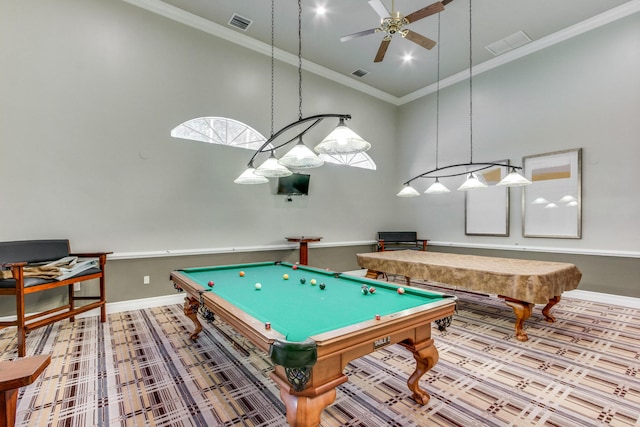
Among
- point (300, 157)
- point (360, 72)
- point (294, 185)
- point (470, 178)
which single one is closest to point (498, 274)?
point (470, 178)

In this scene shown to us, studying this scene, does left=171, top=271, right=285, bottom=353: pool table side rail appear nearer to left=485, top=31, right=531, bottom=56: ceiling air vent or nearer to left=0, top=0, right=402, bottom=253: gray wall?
left=0, top=0, right=402, bottom=253: gray wall

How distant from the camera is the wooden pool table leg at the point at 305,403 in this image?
1322 millimetres

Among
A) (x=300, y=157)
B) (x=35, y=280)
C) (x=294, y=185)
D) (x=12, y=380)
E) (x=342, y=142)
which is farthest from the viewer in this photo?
(x=294, y=185)

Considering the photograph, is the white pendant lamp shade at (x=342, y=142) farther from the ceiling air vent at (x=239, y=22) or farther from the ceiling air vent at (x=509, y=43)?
the ceiling air vent at (x=509, y=43)

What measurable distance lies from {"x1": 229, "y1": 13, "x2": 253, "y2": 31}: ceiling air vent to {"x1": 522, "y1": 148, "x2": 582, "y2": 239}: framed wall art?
5.02 m

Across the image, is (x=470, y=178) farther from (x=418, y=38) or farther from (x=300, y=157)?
(x=300, y=157)

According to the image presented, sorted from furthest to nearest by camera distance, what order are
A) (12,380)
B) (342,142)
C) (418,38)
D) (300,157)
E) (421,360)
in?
(418,38), (300,157), (342,142), (421,360), (12,380)

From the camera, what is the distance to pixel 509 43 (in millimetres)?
5004

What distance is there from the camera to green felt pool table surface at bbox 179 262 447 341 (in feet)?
5.39

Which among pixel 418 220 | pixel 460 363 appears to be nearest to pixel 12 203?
pixel 460 363

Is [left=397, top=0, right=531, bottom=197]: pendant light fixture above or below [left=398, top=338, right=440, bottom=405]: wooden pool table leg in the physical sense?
above

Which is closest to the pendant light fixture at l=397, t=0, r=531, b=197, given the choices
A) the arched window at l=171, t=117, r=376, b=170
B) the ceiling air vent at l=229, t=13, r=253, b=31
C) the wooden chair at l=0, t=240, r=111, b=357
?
the arched window at l=171, t=117, r=376, b=170

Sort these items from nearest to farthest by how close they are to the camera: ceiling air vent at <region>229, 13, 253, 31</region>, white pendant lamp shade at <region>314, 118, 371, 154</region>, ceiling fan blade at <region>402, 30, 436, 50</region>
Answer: white pendant lamp shade at <region>314, 118, 371, 154</region> → ceiling fan blade at <region>402, 30, 436, 50</region> → ceiling air vent at <region>229, 13, 253, 31</region>

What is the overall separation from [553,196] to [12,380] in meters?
6.14
